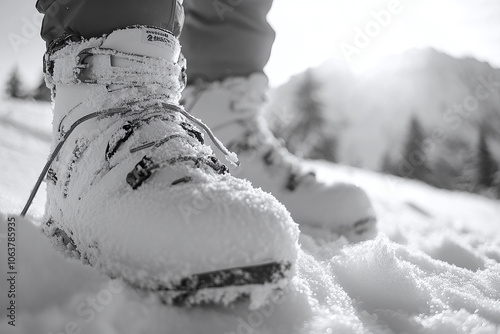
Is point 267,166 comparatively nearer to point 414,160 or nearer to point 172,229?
point 172,229

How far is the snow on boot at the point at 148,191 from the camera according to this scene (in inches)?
16.8

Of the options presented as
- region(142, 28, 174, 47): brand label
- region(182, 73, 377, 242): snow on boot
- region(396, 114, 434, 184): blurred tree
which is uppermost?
region(142, 28, 174, 47): brand label

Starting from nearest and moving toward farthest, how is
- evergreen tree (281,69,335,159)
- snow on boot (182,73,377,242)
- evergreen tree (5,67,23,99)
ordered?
snow on boot (182,73,377,242) → evergreen tree (5,67,23,99) → evergreen tree (281,69,335,159)

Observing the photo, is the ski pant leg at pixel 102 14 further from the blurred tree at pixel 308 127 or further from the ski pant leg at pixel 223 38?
the blurred tree at pixel 308 127

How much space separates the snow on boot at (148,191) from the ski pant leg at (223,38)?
55 centimetres

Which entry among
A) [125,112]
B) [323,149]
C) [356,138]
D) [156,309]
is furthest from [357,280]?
[356,138]

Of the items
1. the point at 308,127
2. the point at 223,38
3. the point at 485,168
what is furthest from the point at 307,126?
the point at 223,38

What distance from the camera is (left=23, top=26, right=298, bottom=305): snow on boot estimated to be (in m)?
0.43

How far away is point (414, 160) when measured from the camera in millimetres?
18656

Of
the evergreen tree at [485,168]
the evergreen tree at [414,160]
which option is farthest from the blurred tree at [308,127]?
the evergreen tree at [485,168]

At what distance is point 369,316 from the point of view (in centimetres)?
50

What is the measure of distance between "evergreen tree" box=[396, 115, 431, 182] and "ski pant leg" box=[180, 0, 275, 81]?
15.5 m

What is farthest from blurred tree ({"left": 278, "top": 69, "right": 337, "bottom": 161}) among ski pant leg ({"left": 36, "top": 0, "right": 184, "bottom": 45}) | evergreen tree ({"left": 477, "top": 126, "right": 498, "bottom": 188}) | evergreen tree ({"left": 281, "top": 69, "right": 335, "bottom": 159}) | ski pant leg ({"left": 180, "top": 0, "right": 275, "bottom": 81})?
ski pant leg ({"left": 36, "top": 0, "right": 184, "bottom": 45})

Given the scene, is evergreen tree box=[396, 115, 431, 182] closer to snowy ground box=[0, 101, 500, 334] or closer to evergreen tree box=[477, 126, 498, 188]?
evergreen tree box=[477, 126, 498, 188]
